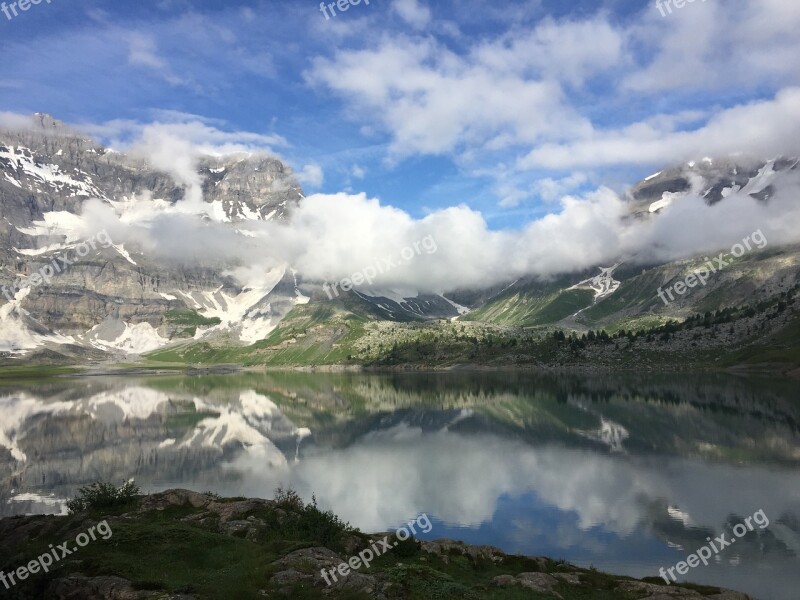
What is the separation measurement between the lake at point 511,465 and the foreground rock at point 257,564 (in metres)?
13.5

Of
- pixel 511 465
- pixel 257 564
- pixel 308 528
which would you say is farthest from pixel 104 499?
pixel 511 465

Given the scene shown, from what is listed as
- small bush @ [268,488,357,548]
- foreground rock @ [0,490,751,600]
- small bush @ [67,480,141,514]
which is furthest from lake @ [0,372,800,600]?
small bush @ [67,480,141,514]

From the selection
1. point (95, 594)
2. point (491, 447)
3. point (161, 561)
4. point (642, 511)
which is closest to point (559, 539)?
point (642, 511)

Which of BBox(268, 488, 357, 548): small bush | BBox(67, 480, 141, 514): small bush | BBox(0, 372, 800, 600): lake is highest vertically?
BBox(67, 480, 141, 514): small bush

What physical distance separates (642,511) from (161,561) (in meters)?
45.0

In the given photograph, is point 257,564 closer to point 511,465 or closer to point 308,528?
point 308,528

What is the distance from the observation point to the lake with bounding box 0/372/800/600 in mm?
44969

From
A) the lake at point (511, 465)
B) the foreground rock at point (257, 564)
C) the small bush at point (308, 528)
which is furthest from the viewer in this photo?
the lake at point (511, 465)

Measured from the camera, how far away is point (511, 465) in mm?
75000

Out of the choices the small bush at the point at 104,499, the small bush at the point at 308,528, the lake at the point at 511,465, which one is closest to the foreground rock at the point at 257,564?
the small bush at the point at 308,528

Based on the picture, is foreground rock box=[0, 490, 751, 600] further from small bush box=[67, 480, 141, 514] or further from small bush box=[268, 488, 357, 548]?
small bush box=[67, 480, 141, 514]

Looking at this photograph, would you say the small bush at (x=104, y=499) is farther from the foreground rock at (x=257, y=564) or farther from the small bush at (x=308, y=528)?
the small bush at (x=308, y=528)

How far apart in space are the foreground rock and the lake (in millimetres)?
13545

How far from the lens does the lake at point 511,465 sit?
44969mm
